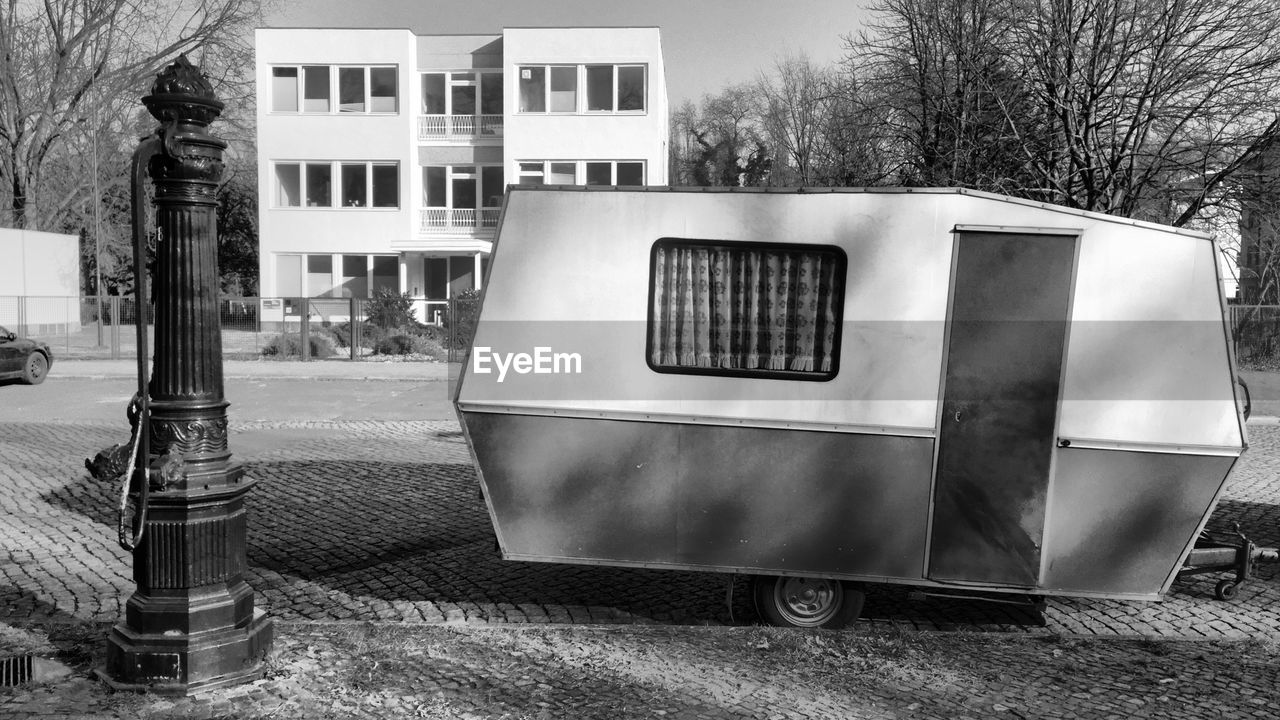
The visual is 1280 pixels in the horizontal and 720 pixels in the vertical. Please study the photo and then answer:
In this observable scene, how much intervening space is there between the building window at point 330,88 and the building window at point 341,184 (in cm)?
193

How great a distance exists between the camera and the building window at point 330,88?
35000 millimetres

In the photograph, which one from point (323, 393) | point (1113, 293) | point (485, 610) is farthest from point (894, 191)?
point (323, 393)

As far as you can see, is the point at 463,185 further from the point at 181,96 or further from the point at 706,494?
the point at 181,96

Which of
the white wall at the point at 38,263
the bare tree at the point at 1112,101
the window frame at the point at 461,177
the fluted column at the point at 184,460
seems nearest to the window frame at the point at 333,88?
the window frame at the point at 461,177

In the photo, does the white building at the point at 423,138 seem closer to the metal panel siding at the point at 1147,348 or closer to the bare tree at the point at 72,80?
the bare tree at the point at 72,80

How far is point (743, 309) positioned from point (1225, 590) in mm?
3683

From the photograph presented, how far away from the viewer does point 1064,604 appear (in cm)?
644

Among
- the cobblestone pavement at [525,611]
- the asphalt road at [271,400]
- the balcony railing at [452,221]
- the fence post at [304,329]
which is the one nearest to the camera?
the cobblestone pavement at [525,611]

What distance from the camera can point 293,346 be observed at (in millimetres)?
24922

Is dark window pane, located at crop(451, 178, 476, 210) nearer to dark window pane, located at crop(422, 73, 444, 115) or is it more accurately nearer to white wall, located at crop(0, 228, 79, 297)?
dark window pane, located at crop(422, 73, 444, 115)

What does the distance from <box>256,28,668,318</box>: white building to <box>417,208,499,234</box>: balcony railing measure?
0.05 m

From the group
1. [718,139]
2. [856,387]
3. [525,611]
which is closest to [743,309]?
[856,387]

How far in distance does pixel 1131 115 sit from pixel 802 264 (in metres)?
12.4

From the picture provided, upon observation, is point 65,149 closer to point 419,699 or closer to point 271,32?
point 271,32
